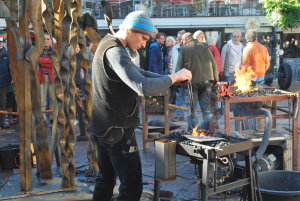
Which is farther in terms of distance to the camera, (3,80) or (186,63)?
(3,80)

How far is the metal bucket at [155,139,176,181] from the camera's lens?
135 inches

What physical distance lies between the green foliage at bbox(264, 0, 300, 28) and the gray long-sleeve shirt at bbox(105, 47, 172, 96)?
14.2 metres

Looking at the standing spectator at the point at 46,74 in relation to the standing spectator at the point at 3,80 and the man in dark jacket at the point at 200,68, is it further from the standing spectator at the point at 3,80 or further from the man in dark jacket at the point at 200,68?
the man in dark jacket at the point at 200,68

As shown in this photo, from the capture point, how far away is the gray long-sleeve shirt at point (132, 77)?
119 inches

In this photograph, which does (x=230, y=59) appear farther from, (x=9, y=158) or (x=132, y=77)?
(x=132, y=77)

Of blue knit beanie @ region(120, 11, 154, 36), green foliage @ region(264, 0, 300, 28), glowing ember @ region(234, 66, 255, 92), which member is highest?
green foliage @ region(264, 0, 300, 28)

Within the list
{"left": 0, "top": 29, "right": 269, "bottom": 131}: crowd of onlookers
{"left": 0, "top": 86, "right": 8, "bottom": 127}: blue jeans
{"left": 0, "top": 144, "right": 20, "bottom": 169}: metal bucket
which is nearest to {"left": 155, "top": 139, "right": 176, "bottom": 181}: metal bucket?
{"left": 0, "top": 29, "right": 269, "bottom": 131}: crowd of onlookers

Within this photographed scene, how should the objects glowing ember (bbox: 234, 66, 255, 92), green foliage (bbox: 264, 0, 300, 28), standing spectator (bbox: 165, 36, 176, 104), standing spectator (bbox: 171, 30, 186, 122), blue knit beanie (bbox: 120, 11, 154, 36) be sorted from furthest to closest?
1. green foliage (bbox: 264, 0, 300, 28)
2. standing spectator (bbox: 165, 36, 176, 104)
3. standing spectator (bbox: 171, 30, 186, 122)
4. glowing ember (bbox: 234, 66, 255, 92)
5. blue knit beanie (bbox: 120, 11, 154, 36)

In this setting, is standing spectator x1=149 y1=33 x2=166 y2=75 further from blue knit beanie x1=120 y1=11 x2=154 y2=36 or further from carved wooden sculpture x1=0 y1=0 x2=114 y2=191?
blue knit beanie x1=120 y1=11 x2=154 y2=36

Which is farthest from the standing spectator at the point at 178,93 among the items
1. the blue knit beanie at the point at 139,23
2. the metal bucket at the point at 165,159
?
the blue knit beanie at the point at 139,23

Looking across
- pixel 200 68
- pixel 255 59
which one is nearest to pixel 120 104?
pixel 200 68

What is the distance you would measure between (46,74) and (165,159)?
255 inches

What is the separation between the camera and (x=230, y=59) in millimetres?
9695

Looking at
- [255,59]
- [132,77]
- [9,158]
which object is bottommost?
[9,158]
